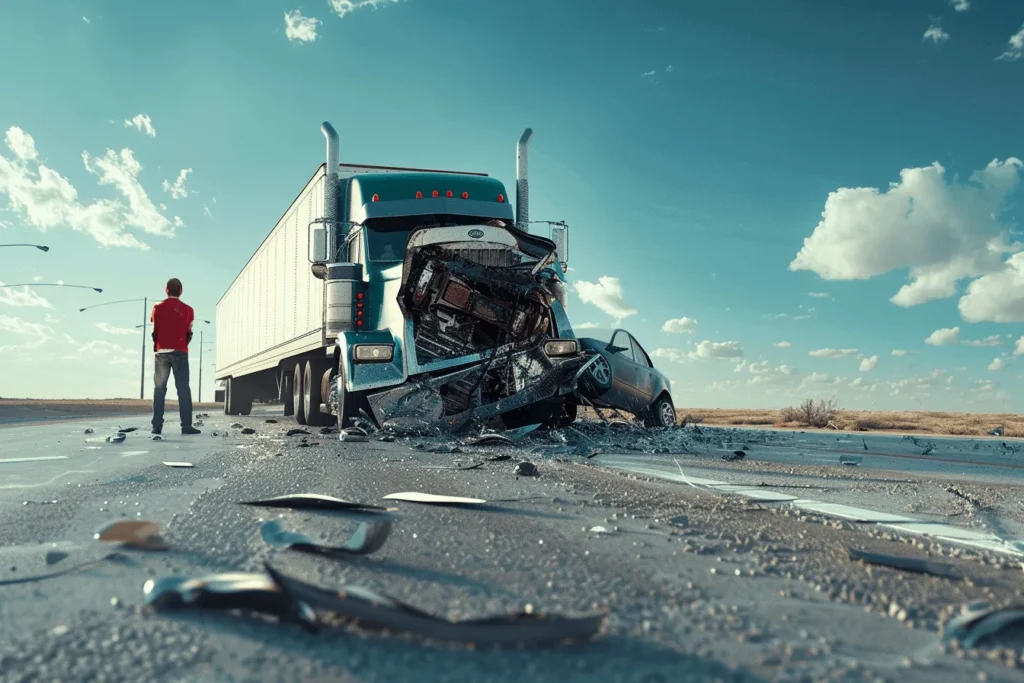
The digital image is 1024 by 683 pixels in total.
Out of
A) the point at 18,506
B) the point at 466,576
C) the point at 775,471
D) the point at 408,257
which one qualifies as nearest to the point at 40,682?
the point at 466,576

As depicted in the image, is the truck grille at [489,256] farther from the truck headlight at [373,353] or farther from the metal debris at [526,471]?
the metal debris at [526,471]

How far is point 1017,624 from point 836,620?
0.39 meters

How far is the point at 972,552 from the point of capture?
2.62 metres

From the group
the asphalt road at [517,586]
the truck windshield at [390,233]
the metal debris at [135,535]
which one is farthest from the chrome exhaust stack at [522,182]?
the metal debris at [135,535]

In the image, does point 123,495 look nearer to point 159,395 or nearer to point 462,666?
point 462,666

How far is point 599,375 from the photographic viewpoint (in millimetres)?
10523

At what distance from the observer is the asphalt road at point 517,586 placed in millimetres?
1397

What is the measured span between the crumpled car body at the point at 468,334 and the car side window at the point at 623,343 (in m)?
1.95

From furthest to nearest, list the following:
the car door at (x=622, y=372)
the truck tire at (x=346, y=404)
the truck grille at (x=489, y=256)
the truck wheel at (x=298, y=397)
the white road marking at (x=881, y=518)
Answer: the truck wheel at (x=298, y=397) < the car door at (x=622, y=372) < the truck tire at (x=346, y=404) < the truck grille at (x=489, y=256) < the white road marking at (x=881, y=518)

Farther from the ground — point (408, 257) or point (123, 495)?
point (408, 257)

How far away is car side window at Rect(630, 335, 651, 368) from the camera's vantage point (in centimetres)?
1197

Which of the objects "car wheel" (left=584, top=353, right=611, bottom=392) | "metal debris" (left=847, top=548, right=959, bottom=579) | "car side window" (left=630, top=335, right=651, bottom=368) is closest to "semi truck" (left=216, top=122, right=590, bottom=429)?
"car wheel" (left=584, top=353, right=611, bottom=392)

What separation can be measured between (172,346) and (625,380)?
6.46 m

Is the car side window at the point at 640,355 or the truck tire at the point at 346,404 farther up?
the car side window at the point at 640,355
